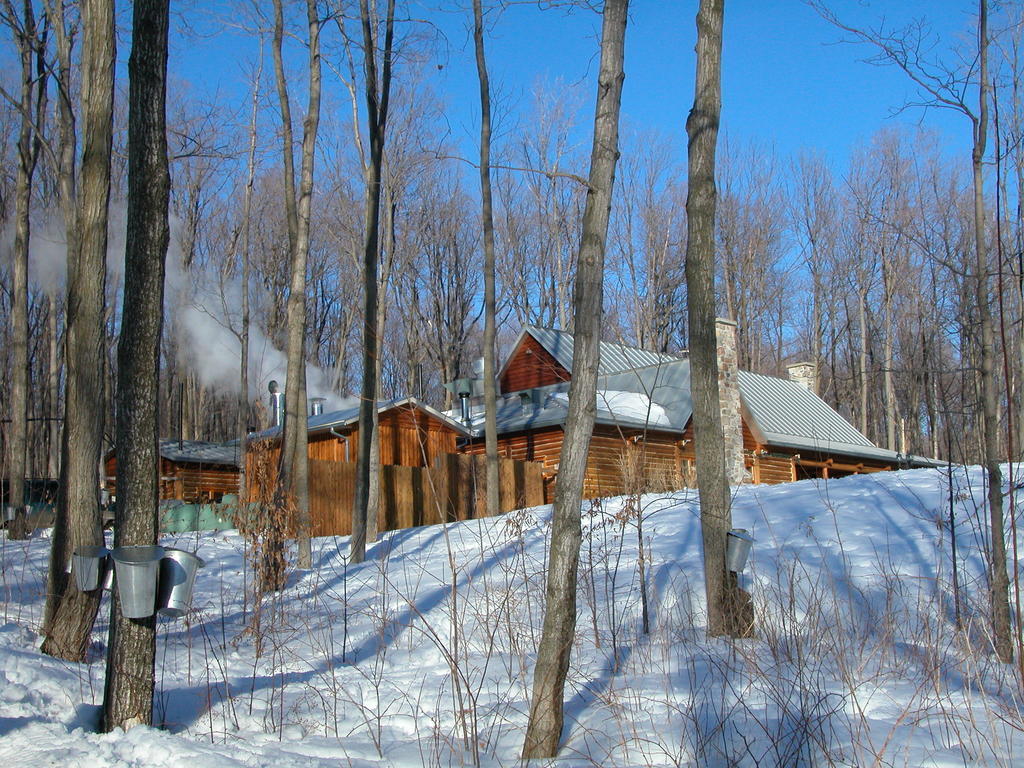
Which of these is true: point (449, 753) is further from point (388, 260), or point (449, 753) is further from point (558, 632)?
point (388, 260)

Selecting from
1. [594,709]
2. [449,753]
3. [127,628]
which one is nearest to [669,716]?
[594,709]

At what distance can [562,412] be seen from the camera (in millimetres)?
23984

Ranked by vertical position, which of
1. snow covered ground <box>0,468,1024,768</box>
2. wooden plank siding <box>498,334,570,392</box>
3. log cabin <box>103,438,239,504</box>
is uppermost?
wooden plank siding <box>498,334,570,392</box>

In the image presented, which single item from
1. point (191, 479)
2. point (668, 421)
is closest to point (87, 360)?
point (668, 421)

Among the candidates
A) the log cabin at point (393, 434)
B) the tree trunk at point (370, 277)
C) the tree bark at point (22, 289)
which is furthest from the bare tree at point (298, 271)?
the log cabin at point (393, 434)

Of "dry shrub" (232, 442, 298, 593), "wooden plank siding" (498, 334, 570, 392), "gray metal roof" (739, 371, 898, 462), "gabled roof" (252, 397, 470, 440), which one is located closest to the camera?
"dry shrub" (232, 442, 298, 593)

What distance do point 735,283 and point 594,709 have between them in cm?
3470

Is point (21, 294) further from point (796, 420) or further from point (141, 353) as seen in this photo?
point (796, 420)

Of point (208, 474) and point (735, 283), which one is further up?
point (735, 283)

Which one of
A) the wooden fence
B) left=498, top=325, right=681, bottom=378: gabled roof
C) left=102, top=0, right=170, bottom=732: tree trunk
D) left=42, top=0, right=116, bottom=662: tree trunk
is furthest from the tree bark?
left=498, top=325, right=681, bottom=378: gabled roof

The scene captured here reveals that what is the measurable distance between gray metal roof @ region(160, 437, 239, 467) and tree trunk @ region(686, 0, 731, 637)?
20.7 metres

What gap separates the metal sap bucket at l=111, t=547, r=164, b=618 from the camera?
4691 mm

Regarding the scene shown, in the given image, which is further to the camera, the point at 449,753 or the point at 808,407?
the point at 808,407

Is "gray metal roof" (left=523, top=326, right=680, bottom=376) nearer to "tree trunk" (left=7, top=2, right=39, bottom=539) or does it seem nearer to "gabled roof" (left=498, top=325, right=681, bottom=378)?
"gabled roof" (left=498, top=325, right=681, bottom=378)
